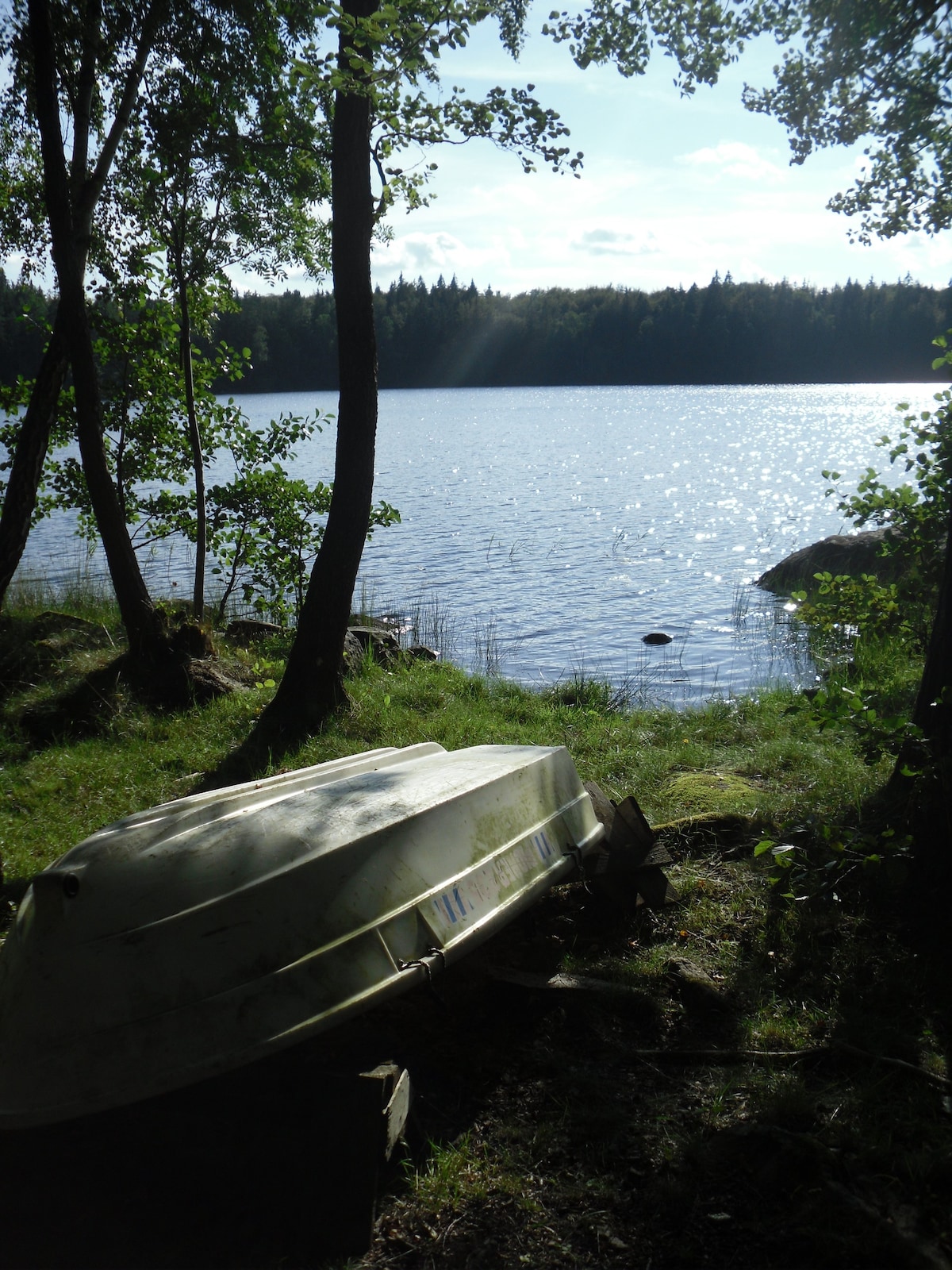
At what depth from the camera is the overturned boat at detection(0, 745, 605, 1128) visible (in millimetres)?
2592

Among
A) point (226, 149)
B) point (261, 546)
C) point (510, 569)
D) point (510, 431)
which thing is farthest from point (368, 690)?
point (510, 431)

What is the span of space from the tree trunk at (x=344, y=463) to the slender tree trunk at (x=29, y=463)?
243cm

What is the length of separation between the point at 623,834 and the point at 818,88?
5.18 metres

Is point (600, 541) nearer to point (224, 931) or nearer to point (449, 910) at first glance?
point (449, 910)

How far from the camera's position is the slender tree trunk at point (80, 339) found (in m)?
7.02

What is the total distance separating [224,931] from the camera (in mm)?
2771

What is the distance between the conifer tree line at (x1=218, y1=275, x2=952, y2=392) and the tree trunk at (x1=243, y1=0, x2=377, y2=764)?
84284 millimetres

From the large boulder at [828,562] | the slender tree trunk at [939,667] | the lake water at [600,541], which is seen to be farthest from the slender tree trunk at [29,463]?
the large boulder at [828,562]

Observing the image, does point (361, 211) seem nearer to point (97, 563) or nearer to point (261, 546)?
point (261, 546)

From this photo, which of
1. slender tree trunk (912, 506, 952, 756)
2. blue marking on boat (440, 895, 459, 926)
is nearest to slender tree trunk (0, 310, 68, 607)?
blue marking on boat (440, 895, 459, 926)

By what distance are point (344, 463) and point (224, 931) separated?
4817 mm

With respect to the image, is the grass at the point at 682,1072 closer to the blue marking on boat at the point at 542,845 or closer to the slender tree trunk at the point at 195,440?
the blue marking on boat at the point at 542,845

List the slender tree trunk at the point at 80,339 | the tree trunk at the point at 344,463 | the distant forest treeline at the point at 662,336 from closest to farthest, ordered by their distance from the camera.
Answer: the tree trunk at the point at 344,463 < the slender tree trunk at the point at 80,339 < the distant forest treeline at the point at 662,336

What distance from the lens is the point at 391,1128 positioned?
2666 millimetres
